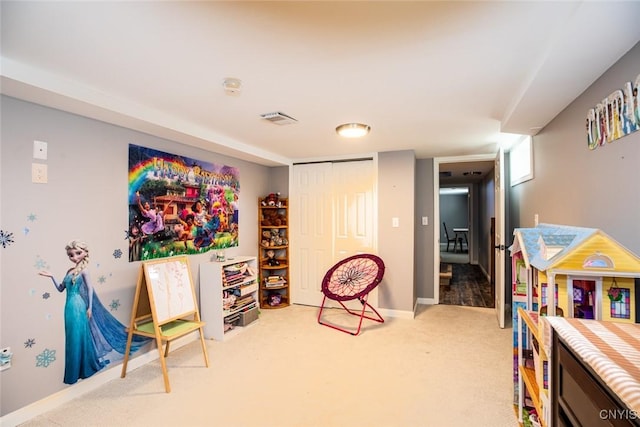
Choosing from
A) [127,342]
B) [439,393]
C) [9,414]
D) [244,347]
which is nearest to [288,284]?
[244,347]

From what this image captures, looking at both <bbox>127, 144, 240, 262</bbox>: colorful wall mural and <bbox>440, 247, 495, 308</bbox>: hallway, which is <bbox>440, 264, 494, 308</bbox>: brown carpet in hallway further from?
<bbox>127, 144, 240, 262</bbox>: colorful wall mural

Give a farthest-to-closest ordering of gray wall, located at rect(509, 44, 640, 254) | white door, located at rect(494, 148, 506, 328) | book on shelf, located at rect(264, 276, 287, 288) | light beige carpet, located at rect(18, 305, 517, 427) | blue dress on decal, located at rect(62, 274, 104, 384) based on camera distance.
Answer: book on shelf, located at rect(264, 276, 287, 288) → white door, located at rect(494, 148, 506, 328) → blue dress on decal, located at rect(62, 274, 104, 384) → light beige carpet, located at rect(18, 305, 517, 427) → gray wall, located at rect(509, 44, 640, 254)

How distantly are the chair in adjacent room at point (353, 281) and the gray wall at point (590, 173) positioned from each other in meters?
1.82

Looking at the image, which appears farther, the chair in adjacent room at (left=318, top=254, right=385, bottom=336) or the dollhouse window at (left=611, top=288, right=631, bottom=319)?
the chair in adjacent room at (left=318, top=254, right=385, bottom=336)

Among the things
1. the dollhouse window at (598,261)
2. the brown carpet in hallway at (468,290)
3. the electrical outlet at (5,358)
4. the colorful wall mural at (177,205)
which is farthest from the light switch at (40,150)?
the brown carpet in hallway at (468,290)

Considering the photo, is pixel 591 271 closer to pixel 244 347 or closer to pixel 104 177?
pixel 244 347

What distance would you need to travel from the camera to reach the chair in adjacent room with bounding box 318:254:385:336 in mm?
3525

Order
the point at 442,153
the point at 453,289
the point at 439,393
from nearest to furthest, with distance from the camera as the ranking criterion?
the point at 439,393 → the point at 442,153 → the point at 453,289

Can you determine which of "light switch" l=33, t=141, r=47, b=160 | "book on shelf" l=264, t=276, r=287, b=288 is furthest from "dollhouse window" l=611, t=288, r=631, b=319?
"book on shelf" l=264, t=276, r=287, b=288

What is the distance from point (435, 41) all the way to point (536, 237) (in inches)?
46.3

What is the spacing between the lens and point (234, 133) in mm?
3139

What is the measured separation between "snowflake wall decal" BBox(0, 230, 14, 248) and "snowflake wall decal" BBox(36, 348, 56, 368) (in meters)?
0.77

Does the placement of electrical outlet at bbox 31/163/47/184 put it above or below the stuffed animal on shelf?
above

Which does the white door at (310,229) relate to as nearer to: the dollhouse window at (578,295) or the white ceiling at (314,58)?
the white ceiling at (314,58)
